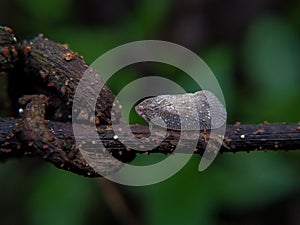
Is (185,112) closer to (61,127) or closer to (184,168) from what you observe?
(61,127)

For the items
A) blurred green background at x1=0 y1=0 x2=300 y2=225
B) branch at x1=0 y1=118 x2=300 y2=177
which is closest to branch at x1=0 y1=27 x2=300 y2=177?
branch at x1=0 y1=118 x2=300 y2=177

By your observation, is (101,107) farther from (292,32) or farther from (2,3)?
(2,3)

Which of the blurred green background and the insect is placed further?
the blurred green background

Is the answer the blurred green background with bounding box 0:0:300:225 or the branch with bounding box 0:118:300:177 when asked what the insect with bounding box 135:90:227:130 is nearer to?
the branch with bounding box 0:118:300:177

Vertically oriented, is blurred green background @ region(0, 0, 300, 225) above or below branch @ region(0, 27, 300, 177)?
above

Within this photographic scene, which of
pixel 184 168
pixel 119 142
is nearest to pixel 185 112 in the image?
pixel 119 142

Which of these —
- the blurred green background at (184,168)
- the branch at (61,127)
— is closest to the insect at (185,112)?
the branch at (61,127)

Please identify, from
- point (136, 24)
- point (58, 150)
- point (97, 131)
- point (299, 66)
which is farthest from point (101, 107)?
point (299, 66)
